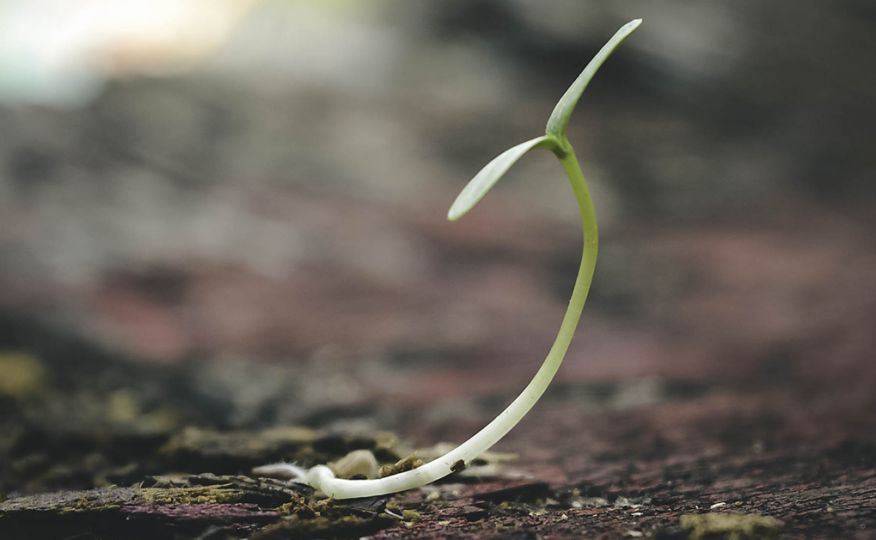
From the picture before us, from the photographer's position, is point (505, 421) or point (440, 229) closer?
point (505, 421)

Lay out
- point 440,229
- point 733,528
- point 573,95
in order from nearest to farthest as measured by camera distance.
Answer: point 733,528 → point 573,95 → point 440,229

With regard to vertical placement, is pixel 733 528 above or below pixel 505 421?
below

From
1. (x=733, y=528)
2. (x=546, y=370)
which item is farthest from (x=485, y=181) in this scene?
(x=733, y=528)

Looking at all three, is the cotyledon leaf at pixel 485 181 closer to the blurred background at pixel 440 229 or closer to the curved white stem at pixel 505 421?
the curved white stem at pixel 505 421

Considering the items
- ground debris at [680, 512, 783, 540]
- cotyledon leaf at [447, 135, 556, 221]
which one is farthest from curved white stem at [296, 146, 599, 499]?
ground debris at [680, 512, 783, 540]

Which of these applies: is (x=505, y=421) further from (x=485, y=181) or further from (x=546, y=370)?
(x=485, y=181)

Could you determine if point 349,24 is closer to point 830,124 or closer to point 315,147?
point 315,147

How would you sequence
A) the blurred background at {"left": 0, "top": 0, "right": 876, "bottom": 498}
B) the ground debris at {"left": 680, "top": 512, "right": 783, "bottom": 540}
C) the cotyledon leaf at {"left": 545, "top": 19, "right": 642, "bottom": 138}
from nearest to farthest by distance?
the ground debris at {"left": 680, "top": 512, "right": 783, "bottom": 540} < the cotyledon leaf at {"left": 545, "top": 19, "right": 642, "bottom": 138} < the blurred background at {"left": 0, "top": 0, "right": 876, "bottom": 498}

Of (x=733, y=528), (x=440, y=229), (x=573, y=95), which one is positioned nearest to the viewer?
(x=733, y=528)

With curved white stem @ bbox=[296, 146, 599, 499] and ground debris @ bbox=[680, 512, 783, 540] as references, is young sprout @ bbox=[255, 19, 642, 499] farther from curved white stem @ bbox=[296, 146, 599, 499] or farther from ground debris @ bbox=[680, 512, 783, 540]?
ground debris @ bbox=[680, 512, 783, 540]
